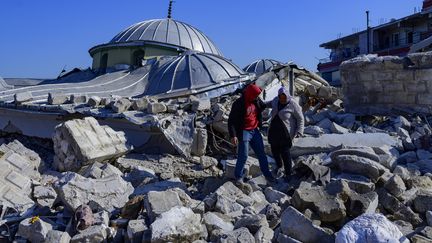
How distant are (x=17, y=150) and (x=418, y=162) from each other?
21.7ft

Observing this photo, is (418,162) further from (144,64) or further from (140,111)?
(144,64)

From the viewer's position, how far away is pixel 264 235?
3949 millimetres

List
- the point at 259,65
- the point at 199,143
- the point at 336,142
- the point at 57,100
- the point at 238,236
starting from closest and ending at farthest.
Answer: the point at 238,236
the point at 336,142
the point at 199,143
the point at 57,100
the point at 259,65

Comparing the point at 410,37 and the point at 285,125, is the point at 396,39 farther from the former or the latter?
the point at 285,125

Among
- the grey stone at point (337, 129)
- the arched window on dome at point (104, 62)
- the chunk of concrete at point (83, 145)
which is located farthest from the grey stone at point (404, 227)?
the arched window on dome at point (104, 62)

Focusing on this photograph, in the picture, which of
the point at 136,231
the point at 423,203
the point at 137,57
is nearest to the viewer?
the point at 136,231

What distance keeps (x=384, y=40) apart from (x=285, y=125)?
3961 centimetres

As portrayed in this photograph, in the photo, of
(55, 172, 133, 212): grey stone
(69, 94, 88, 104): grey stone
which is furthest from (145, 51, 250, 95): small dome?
(55, 172, 133, 212): grey stone

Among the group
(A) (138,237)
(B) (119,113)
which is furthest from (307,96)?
(A) (138,237)

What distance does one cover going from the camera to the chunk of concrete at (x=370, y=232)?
3549 mm

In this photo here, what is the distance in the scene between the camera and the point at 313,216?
14.0 feet

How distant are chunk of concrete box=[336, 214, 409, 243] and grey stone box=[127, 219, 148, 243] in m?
1.72

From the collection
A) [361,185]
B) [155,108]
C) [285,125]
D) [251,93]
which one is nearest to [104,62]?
[155,108]

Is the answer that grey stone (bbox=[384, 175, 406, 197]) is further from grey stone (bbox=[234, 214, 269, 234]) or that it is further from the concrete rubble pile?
grey stone (bbox=[234, 214, 269, 234])
